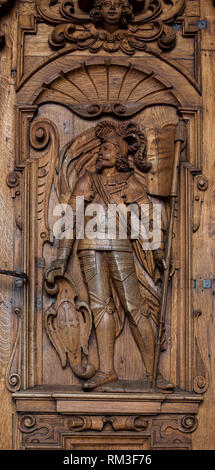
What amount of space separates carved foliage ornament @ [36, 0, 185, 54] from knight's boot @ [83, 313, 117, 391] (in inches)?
72.0

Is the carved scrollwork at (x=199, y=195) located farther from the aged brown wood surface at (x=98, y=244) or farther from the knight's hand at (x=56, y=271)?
the knight's hand at (x=56, y=271)

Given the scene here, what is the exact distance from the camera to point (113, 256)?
18.1ft

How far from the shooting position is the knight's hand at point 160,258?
545cm

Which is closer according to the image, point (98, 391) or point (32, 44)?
point (98, 391)

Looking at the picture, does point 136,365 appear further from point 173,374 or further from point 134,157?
point 134,157

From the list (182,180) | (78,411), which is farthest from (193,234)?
(78,411)

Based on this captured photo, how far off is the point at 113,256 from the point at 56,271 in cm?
38

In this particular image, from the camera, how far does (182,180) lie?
18.5ft

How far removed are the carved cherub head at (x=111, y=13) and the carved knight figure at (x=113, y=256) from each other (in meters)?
0.68

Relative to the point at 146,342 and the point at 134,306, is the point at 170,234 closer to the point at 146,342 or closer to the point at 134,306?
the point at 134,306

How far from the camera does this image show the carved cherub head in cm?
569

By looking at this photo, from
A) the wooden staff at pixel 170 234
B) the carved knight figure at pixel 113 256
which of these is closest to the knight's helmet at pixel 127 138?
the carved knight figure at pixel 113 256

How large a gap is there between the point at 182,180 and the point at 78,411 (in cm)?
163

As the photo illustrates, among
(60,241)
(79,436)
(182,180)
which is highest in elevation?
(182,180)
